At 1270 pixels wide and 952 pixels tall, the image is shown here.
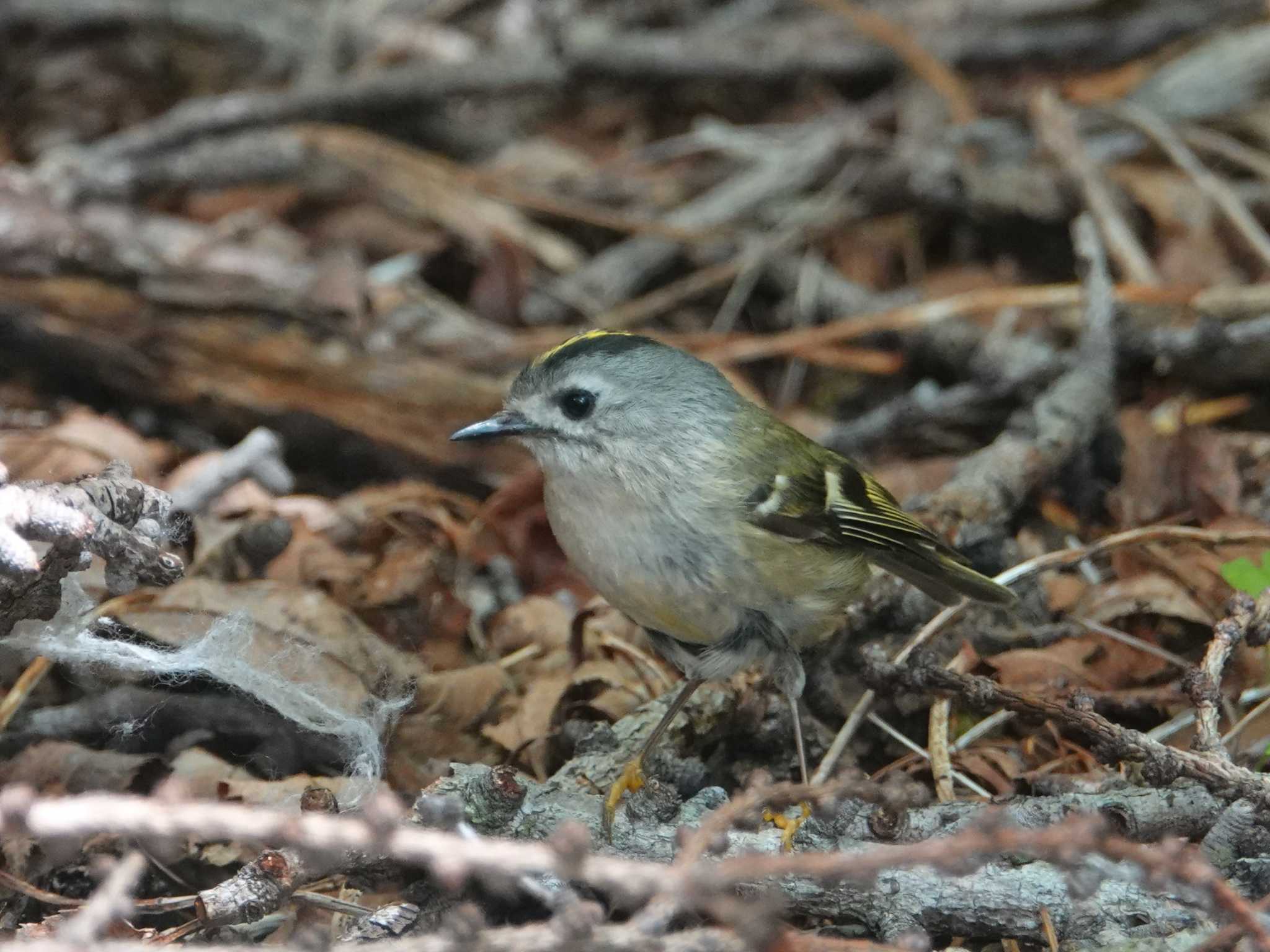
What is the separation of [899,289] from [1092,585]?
1725mm

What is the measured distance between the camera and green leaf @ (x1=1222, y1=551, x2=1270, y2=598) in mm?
2453

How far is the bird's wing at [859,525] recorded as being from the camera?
2594mm

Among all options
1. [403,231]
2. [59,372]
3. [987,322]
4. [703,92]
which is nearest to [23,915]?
[59,372]

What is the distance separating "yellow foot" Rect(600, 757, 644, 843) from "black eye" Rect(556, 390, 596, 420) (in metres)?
0.73

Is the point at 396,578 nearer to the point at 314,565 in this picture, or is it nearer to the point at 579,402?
the point at 314,565

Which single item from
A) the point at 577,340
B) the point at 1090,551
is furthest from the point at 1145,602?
the point at 577,340

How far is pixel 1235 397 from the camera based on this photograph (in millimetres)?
3672

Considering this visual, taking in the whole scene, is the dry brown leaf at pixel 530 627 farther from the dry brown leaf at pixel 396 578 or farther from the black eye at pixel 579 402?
the black eye at pixel 579 402

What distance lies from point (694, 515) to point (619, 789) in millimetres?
Answer: 559

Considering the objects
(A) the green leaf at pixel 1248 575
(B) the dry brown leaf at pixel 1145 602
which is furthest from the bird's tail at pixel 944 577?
(A) the green leaf at pixel 1248 575

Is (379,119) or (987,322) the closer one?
(987,322)

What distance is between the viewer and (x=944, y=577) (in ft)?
9.27

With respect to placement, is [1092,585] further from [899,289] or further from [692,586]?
[899,289]

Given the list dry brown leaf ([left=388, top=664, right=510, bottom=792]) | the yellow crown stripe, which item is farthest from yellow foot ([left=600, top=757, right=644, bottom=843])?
the yellow crown stripe
